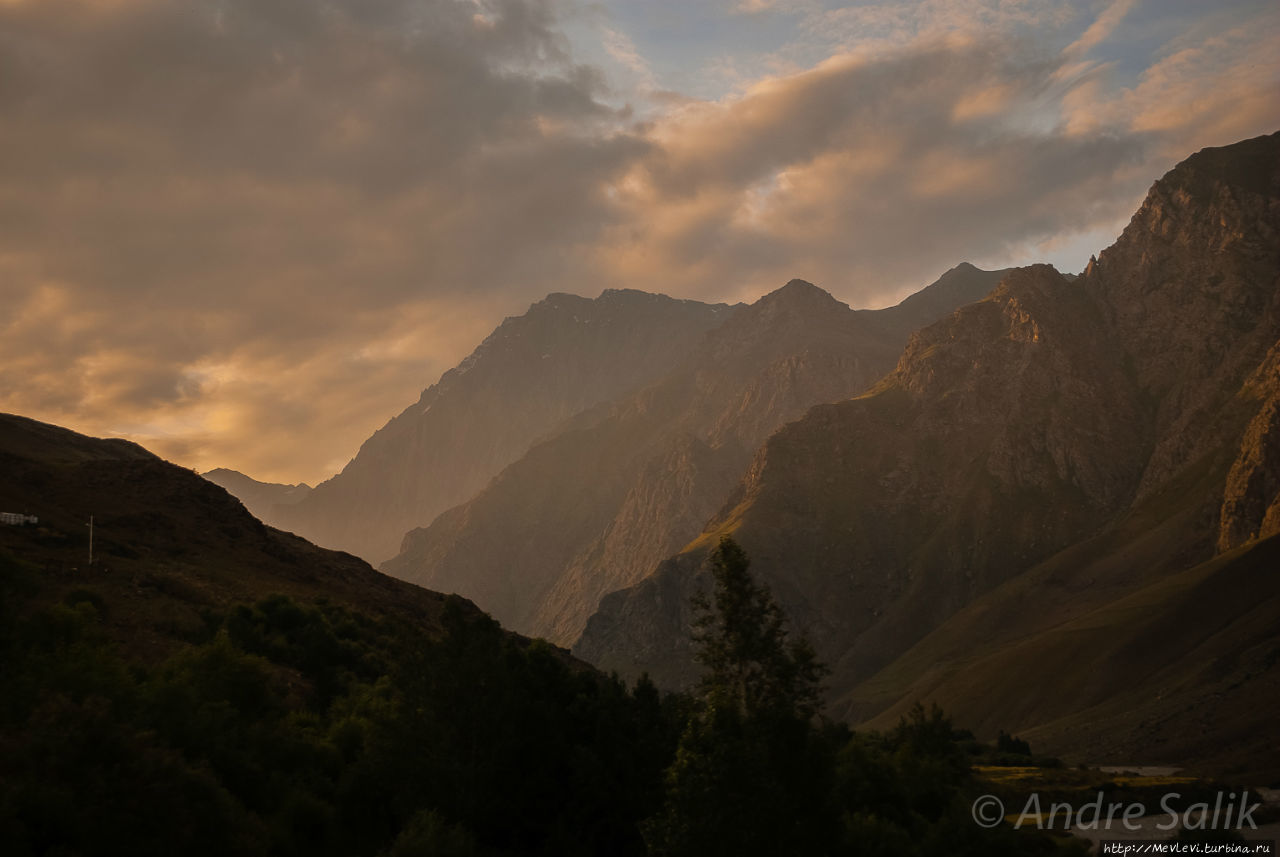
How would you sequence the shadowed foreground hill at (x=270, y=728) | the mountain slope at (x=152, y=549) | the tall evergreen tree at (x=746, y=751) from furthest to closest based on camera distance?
the mountain slope at (x=152, y=549)
the tall evergreen tree at (x=746, y=751)
the shadowed foreground hill at (x=270, y=728)

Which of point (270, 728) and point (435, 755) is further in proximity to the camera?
point (435, 755)

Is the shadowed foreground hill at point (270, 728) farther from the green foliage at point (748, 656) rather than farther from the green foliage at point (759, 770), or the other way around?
the green foliage at point (748, 656)

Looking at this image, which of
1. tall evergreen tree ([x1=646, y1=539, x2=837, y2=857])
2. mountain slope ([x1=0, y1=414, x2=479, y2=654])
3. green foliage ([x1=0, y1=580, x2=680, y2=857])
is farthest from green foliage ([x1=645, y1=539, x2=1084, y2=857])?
mountain slope ([x1=0, y1=414, x2=479, y2=654])

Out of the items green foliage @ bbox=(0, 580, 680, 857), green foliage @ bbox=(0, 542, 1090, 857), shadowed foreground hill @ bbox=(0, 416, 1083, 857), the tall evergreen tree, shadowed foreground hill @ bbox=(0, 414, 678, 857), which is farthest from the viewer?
the tall evergreen tree

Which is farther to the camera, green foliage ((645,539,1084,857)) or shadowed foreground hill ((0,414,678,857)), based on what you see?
green foliage ((645,539,1084,857))

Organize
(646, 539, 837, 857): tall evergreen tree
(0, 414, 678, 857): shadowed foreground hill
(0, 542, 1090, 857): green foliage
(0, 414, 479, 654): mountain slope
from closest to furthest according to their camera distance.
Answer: (0, 414, 678, 857): shadowed foreground hill, (0, 542, 1090, 857): green foliage, (646, 539, 837, 857): tall evergreen tree, (0, 414, 479, 654): mountain slope

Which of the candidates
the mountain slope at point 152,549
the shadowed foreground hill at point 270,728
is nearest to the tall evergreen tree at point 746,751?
the shadowed foreground hill at point 270,728

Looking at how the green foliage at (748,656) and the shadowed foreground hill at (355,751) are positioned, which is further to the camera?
the green foliage at (748,656)

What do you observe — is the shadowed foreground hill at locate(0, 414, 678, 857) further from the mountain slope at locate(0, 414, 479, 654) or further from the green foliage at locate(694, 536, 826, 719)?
the green foliage at locate(694, 536, 826, 719)

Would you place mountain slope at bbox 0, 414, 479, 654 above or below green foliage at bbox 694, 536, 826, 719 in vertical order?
above

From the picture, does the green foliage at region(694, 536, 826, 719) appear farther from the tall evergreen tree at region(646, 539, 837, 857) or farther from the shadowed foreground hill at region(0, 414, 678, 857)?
the shadowed foreground hill at region(0, 414, 678, 857)

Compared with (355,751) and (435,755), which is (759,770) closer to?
(435,755)

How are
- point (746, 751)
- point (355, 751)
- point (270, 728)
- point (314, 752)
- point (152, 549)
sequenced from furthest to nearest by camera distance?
1. point (152, 549)
2. point (355, 751)
3. point (314, 752)
4. point (270, 728)
5. point (746, 751)

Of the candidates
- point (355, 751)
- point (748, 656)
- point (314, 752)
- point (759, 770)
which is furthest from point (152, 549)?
point (759, 770)
